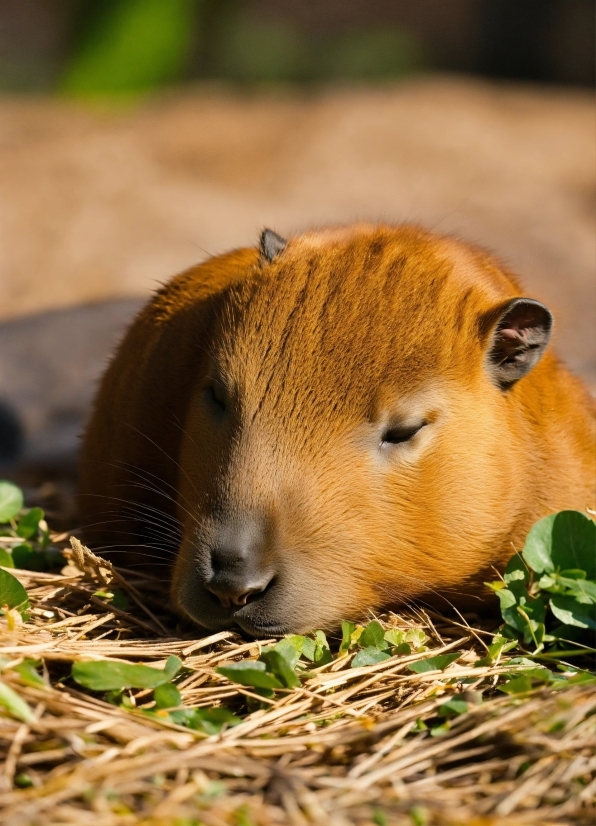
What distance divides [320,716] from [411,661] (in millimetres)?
537

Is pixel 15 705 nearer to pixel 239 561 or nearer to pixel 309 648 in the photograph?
pixel 239 561

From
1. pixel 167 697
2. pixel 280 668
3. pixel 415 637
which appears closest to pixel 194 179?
pixel 415 637

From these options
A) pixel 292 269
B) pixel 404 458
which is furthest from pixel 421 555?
pixel 292 269

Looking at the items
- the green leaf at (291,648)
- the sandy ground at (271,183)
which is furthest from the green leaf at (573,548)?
the sandy ground at (271,183)

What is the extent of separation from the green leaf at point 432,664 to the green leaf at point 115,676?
93 centimetres

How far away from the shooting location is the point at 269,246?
4.57 metres

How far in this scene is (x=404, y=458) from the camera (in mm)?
4078

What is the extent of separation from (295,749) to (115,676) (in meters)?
0.68

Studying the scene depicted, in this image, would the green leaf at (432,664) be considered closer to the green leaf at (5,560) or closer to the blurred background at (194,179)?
the green leaf at (5,560)

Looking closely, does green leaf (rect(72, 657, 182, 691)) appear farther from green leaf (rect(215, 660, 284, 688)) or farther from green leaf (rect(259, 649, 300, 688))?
green leaf (rect(259, 649, 300, 688))

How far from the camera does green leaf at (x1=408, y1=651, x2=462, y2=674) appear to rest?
152 inches

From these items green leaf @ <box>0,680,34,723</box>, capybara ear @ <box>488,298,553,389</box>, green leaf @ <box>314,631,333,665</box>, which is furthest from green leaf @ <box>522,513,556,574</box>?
green leaf @ <box>0,680,34,723</box>

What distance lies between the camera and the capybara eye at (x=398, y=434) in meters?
4.05

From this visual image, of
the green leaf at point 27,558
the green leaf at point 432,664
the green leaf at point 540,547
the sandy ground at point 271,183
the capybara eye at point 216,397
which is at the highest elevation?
the sandy ground at point 271,183
